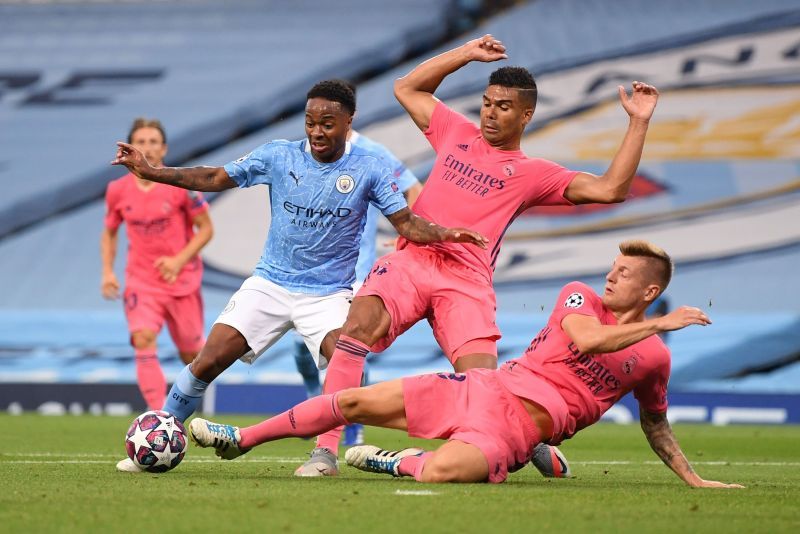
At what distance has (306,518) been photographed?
15.4 feet

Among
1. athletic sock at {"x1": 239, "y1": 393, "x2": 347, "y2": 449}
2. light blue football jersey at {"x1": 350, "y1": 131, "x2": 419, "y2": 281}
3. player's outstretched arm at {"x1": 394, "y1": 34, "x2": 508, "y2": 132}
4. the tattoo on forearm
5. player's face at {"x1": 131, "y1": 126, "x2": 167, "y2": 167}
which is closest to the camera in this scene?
athletic sock at {"x1": 239, "y1": 393, "x2": 347, "y2": 449}

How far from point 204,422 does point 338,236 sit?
1.49 m

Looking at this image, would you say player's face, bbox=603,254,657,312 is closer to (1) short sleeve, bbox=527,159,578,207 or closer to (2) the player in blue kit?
(1) short sleeve, bbox=527,159,578,207

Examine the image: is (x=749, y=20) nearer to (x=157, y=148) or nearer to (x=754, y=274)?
(x=754, y=274)

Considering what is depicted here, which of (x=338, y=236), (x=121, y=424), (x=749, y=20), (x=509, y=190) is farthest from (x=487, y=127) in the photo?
(x=749, y=20)

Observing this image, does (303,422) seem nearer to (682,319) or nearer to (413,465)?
(413,465)

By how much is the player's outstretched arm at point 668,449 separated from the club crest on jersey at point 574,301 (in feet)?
2.35

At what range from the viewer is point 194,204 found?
10883 mm

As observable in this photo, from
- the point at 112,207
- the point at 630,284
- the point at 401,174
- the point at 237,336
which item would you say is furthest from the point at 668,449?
the point at 112,207

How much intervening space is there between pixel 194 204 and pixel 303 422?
4979 mm

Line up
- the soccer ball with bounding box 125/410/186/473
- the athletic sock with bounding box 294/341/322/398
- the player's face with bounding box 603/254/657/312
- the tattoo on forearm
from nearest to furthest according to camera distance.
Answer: the player's face with bounding box 603/254/657/312 → the tattoo on forearm → the soccer ball with bounding box 125/410/186/473 → the athletic sock with bounding box 294/341/322/398

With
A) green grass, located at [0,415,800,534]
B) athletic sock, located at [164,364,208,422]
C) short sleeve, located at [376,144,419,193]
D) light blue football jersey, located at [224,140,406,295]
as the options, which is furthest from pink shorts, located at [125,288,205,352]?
light blue football jersey, located at [224,140,406,295]

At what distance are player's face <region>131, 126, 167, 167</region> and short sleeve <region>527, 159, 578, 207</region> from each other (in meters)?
4.14

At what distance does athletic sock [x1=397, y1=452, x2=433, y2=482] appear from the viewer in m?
6.15
